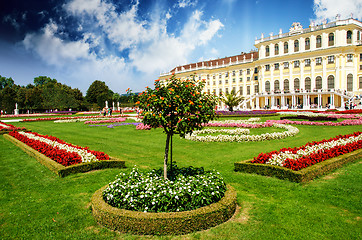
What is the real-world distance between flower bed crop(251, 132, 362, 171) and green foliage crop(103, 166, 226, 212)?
2.53 meters

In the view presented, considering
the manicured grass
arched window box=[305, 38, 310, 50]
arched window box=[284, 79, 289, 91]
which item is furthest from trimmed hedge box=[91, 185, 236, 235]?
arched window box=[305, 38, 310, 50]

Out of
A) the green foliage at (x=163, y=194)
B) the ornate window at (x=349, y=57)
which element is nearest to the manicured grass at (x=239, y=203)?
the green foliage at (x=163, y=194)


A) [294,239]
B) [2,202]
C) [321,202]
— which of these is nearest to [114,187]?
[2,202]

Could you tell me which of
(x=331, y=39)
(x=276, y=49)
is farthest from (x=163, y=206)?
(x=276, y=49)

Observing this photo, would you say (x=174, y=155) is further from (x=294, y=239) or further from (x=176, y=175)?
(x=294, y=239)

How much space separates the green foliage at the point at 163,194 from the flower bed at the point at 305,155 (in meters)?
2.53

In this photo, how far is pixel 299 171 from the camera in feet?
19.9

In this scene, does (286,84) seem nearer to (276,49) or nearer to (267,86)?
(267,86)

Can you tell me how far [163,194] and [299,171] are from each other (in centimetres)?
370

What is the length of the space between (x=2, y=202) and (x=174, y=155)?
581 cm

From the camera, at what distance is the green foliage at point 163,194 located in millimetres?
4191

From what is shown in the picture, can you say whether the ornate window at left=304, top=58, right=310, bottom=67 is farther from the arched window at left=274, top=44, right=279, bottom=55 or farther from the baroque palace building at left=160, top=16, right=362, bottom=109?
the arched window at left=274, top=44, right=279, bottom=55

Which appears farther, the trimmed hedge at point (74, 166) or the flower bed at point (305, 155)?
Result: the trimmed hedge at point (74, 166)

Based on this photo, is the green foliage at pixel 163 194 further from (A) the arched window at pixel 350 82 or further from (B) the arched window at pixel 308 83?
(B) the arched window at pixel 308 83
